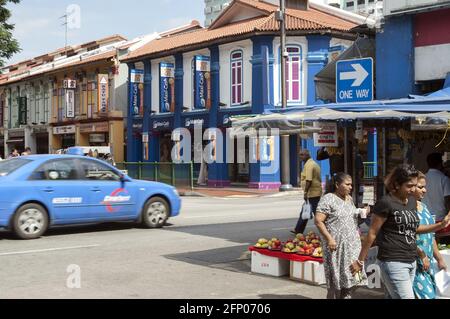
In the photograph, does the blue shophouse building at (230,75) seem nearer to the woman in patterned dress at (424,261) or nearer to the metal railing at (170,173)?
the metal railing at (170,173)

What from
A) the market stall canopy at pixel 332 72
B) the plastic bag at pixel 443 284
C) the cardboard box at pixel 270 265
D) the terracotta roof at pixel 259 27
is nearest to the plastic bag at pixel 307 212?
the cardboard box at pixel 270 265

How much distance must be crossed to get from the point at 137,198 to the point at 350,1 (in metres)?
86.5

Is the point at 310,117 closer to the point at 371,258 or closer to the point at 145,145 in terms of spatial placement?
the point at 371,258

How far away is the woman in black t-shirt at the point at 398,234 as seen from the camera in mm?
4898

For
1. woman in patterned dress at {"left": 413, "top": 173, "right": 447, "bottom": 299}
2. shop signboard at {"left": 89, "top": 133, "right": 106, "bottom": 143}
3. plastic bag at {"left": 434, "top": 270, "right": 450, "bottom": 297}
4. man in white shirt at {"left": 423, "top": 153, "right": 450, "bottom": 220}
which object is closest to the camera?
woman in patterned dress at {"left": 413, "top": 173, "right": 447, "bottom": 299}

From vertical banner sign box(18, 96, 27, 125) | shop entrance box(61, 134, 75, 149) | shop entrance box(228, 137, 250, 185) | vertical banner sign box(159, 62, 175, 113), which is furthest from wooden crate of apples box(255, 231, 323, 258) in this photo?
vertical banner sign box(18, 96, 27, 125)

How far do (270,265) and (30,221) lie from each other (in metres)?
5.18

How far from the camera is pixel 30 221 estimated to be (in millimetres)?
11188

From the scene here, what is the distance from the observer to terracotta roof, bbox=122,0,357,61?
28505 mm

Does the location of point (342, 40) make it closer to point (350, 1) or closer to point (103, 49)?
point (103, 49)

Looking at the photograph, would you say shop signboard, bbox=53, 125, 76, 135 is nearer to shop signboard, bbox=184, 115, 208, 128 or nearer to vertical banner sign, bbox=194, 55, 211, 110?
shop signboard, bbox=184, 115, 208, 128

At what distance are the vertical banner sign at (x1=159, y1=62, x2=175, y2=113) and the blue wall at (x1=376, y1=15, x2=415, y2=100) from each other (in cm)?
2135

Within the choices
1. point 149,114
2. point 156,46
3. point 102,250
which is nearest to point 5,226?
point 102,250

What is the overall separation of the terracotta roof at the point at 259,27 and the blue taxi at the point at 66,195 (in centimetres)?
1673
